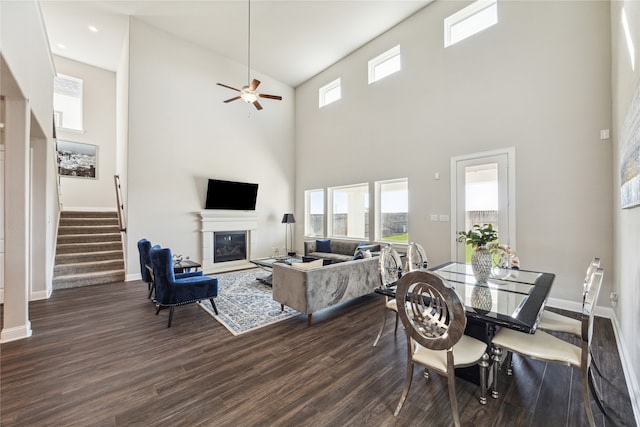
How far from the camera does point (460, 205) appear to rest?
4.67 metres

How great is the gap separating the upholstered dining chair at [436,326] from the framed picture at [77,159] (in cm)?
943

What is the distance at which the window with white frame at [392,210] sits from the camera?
5.64 m

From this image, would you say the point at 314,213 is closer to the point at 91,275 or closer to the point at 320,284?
the point at 320,284

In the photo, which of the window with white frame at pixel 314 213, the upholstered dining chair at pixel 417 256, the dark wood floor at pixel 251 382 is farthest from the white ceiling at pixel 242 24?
the dark wood floor at pixel 251 382

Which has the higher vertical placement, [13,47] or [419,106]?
[419,106]

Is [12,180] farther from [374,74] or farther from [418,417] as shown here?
[374,74]

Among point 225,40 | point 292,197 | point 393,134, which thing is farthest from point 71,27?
point 393,134

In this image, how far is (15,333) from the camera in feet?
9.20

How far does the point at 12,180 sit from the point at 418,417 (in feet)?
14.6

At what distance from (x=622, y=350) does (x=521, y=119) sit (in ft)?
10.4

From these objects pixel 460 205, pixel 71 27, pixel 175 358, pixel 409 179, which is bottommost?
pixel 175 358

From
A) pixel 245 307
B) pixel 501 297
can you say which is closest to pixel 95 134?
pixel 245 307

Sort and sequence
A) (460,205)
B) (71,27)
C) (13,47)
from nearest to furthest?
1. (13,47)
2. (460,205)
3. (71,27)

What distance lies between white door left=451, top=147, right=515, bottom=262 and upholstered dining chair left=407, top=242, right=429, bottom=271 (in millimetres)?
1889
